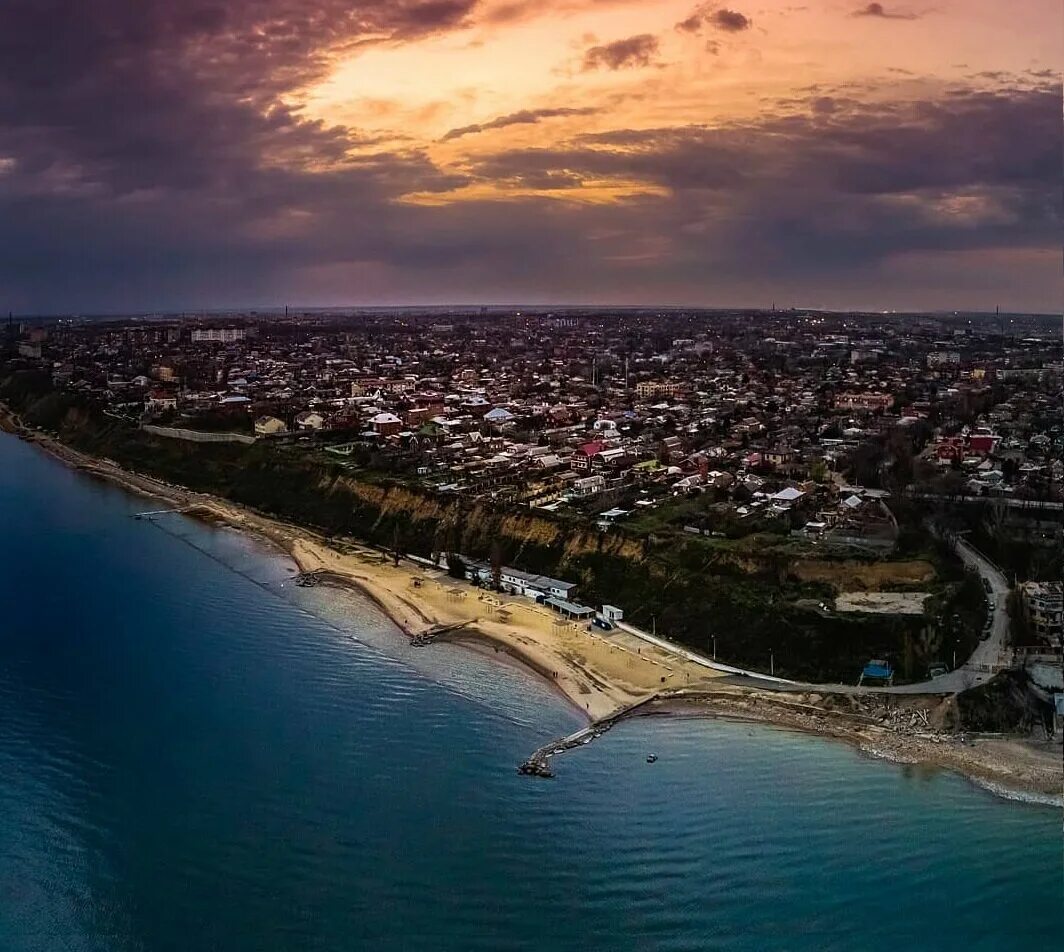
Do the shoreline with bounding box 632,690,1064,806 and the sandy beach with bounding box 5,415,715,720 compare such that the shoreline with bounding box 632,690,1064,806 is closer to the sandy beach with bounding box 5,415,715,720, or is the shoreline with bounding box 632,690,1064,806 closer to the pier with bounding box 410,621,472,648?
the sandy beach with bounding box 5,415,715,720

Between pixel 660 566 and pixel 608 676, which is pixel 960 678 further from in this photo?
pixel 660 566

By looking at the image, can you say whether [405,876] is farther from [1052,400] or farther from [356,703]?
[1052,400]

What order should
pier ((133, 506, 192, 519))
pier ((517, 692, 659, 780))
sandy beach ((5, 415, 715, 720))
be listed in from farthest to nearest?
pier ((133, 506, 192, 519)) < sandy beach ((5, 415, 715, 720)) < pier ((517, 692, 659, 780))

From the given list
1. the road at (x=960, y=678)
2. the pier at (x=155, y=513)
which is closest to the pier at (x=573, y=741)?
the road at (x=960, y=678)

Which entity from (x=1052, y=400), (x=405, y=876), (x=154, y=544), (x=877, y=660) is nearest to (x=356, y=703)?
(x=405, y=876)

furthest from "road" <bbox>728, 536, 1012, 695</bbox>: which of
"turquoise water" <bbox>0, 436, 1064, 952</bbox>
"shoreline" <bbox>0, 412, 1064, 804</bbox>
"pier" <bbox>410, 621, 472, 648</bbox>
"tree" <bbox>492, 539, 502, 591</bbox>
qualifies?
"tree" <bbox>492, 539, 502, 591</bbox>

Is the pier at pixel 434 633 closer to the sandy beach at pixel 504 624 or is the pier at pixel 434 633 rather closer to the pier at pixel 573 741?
the sandy beach at pixel 504 624
